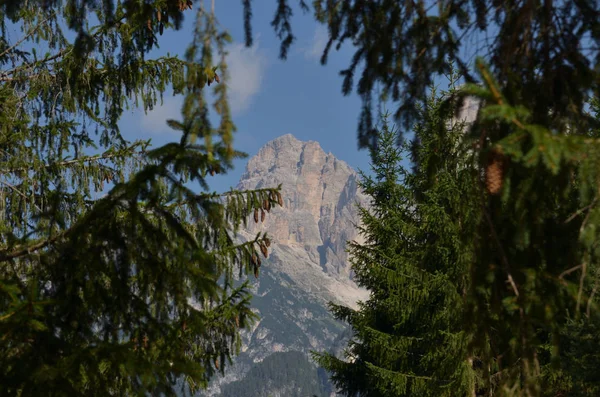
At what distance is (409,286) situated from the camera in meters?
12.1

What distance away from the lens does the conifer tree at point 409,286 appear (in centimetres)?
1087

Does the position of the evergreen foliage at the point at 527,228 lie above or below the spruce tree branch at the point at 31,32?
below

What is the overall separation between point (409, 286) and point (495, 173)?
10.3 meters

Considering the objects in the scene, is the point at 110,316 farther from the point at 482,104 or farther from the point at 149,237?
the point at 482,104

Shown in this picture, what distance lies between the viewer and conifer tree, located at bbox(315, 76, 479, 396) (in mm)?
10867

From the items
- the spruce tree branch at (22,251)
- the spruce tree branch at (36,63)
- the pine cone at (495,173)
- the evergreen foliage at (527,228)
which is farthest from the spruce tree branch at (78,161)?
the pine cone at (495,173)

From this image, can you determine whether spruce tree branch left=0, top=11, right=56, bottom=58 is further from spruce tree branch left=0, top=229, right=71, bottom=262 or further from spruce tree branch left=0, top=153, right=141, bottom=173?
spruce tree branch left=0, top=229, right=71, bottom=262

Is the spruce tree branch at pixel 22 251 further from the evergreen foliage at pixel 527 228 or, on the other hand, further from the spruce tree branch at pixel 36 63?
the spruce tree branch at pixel 36 63

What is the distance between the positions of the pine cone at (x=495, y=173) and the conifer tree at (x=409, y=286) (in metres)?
7.48

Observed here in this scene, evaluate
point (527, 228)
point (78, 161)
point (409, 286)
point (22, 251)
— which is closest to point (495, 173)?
point (527, 228)

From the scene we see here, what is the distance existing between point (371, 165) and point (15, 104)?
10378 millimetres

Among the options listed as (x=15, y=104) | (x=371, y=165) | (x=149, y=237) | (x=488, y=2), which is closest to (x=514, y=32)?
(x=488, y=2)

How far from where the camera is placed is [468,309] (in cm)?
251

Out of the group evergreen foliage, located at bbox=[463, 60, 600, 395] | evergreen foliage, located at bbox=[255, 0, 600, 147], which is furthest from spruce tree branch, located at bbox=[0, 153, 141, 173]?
evergreen foliage, located at bbox=[463, 60, 600, 395]
